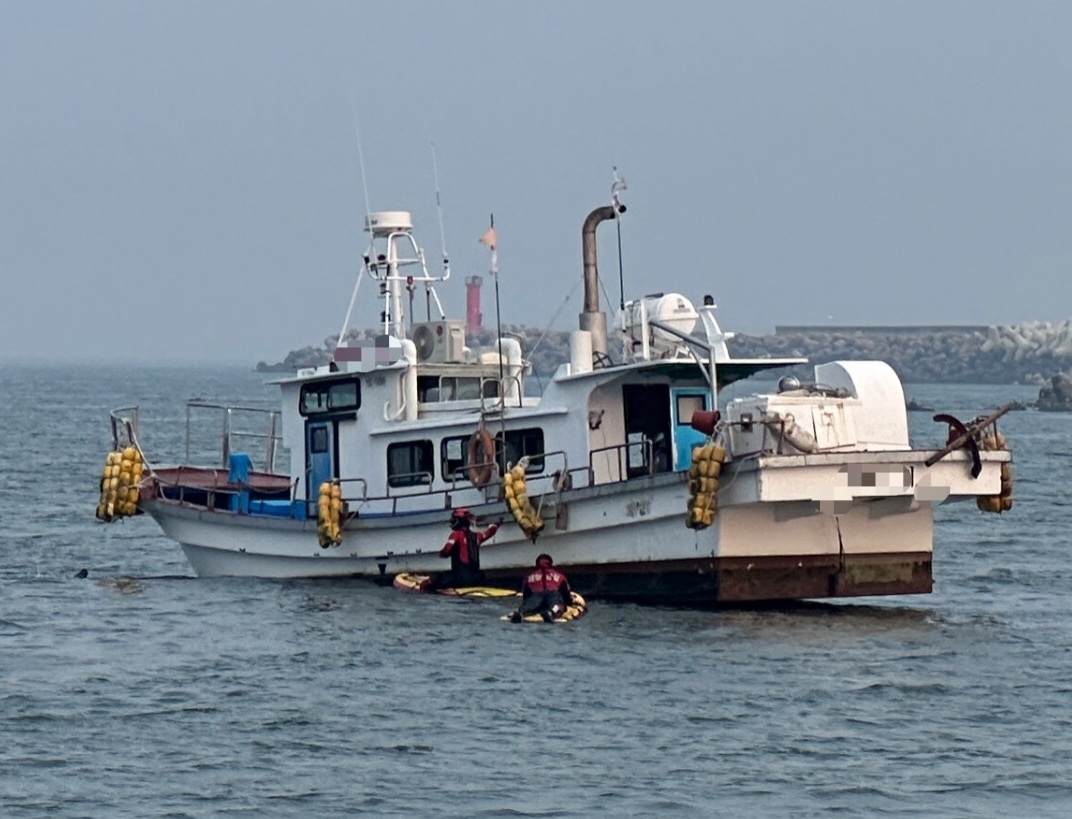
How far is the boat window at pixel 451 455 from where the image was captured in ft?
88.5

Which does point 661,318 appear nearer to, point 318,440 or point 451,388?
point 451,388

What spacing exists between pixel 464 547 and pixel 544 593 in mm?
2191

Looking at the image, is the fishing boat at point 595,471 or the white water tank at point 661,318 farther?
the white water tank at point 661,318

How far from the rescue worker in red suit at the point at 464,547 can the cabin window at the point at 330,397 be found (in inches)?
119

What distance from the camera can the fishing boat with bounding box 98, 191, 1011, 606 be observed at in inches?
924

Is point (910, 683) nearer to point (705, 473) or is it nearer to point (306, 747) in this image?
point (705, 473)

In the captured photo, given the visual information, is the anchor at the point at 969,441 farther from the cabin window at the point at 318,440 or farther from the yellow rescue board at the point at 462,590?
the cabin window at the point at 318,440

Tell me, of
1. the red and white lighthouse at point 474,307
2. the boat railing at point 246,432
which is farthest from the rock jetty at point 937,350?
the red and white lighthouse at point 474,307

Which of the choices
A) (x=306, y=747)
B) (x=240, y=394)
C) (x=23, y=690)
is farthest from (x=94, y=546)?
(x=240, y=394)

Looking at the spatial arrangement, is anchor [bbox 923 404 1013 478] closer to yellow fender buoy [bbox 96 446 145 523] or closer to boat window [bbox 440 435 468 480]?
boat window [bbox 440 435 468 480]

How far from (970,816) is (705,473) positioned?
7.81m

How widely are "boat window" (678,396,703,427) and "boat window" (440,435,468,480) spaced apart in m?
2.96

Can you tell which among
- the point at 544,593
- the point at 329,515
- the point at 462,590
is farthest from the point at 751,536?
the point at 329,515

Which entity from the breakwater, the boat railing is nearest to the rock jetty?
the breakwater
